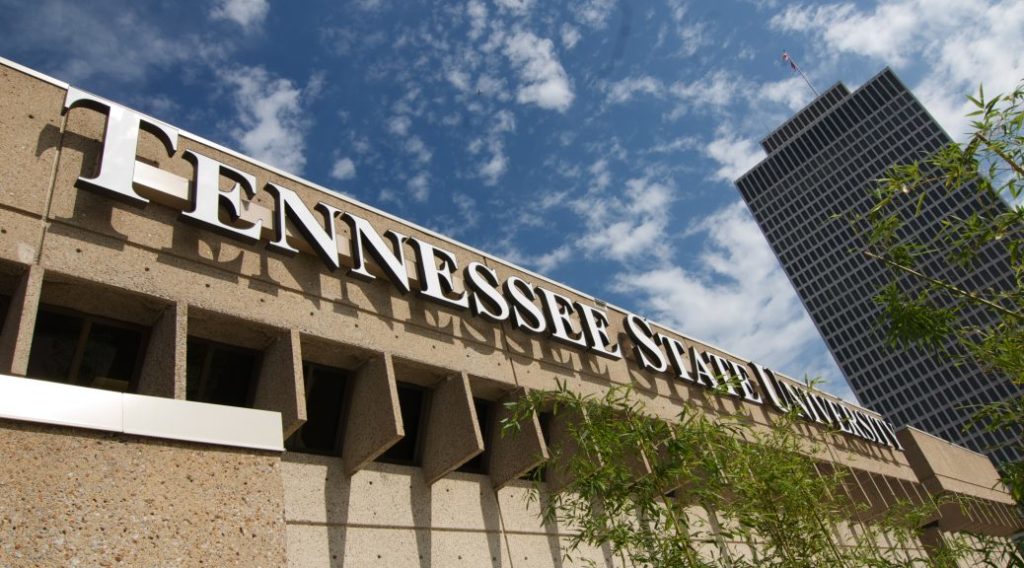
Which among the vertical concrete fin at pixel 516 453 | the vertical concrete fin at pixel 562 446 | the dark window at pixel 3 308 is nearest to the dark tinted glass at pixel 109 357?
the dark window at pixel 3 308

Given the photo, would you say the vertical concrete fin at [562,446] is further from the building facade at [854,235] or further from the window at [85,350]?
the building facade at [854,235]

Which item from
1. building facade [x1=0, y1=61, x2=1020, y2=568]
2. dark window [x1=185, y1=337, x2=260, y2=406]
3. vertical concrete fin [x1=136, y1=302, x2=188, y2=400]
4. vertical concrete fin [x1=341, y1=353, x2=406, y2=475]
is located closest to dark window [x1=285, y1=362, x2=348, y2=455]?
building facade [x1=0, y1=61, x2=1020, y2=568]

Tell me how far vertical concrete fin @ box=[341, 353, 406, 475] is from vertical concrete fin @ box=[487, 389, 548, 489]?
2.58 meters

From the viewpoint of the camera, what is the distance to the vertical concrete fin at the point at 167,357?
7.39 meters

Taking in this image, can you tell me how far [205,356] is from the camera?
8.88m

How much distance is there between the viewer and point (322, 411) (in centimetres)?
975

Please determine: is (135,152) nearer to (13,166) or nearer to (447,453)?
(13,166)

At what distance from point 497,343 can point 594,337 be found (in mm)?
2625

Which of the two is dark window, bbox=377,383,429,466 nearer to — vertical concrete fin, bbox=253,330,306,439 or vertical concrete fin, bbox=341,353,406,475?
vertical concrete fin, bbox=341,353,406,475

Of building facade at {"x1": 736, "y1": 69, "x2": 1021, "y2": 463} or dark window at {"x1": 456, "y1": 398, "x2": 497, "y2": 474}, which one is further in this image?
building facade at {"x1": 736, "y1": 69, "x2": 1021, "y2": 463}

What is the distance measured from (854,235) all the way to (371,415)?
149252 millimetres

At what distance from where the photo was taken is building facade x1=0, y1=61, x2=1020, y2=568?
5.14m

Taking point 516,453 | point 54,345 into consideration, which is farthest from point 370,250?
point 54,345

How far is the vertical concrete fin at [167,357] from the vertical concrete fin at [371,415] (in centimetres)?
267
